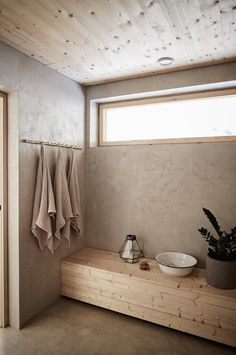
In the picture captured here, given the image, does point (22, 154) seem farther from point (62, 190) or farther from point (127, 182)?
point (127, 182)

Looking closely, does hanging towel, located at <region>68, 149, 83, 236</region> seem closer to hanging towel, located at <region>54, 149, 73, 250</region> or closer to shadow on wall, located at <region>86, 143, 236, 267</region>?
hanging towel, located at <region>54, 149, 73, 250</region>

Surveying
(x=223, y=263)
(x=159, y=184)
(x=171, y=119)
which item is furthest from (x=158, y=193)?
(x=223, y=263)

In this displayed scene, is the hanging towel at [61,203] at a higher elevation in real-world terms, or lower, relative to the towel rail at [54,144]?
lower

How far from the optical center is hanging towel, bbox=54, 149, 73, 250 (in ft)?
7.25

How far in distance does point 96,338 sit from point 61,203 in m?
1.13

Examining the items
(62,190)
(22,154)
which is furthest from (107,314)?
(22,154)

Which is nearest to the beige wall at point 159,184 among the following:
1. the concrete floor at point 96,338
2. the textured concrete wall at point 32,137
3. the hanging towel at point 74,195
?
the hanging towel at point 74,195

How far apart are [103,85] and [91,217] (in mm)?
1489

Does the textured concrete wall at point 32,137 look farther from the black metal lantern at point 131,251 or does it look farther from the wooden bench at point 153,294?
the black metal lantern at point 131,251

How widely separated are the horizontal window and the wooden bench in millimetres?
1268

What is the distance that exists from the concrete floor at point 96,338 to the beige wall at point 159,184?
2.19 feet

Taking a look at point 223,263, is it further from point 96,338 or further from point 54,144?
point 54,144

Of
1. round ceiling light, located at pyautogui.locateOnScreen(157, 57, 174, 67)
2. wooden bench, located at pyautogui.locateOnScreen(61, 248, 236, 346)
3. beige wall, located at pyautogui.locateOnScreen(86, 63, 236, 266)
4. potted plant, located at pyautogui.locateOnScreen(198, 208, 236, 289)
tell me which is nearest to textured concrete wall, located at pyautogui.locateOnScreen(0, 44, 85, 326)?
wooden bench, located at pyautogui.locateOnScreen(61, 248, 236, 346)

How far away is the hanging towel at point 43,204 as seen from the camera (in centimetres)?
207
